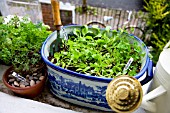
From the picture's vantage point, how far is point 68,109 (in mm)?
648

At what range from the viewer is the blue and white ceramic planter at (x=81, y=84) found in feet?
1.80

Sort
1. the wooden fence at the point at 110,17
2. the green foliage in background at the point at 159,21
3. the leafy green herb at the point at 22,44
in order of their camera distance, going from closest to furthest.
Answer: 1. the leafy green herb at the point at 22,44
2. the green foliage in background at the point at 159,21
3. the wooden fence at the point at 110,17

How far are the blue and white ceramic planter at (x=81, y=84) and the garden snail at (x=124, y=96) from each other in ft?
0.26

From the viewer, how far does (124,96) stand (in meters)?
0.45

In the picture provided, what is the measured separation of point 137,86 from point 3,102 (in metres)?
0.49

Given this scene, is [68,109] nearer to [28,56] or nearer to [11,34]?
[28,56]

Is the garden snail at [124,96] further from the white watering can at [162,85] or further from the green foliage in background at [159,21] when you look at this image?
the green foliage in background at [159,21]

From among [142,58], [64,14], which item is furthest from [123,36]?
[64,14]

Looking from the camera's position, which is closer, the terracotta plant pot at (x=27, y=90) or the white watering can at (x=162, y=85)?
the white watering can at (x=162, y=85)

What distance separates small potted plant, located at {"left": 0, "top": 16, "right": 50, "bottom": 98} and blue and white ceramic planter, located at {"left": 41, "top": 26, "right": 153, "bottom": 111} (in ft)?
0.21

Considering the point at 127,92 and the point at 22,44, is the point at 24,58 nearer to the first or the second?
the point at 22,44

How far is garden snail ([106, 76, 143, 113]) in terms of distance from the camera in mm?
444

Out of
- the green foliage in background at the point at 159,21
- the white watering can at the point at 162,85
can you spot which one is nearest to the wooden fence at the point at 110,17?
the green foliage in background at the point at 159,21

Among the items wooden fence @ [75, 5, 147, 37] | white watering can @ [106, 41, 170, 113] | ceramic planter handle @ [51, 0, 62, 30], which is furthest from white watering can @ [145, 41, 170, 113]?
wooden fence @ [75, 5, 147, 37]
